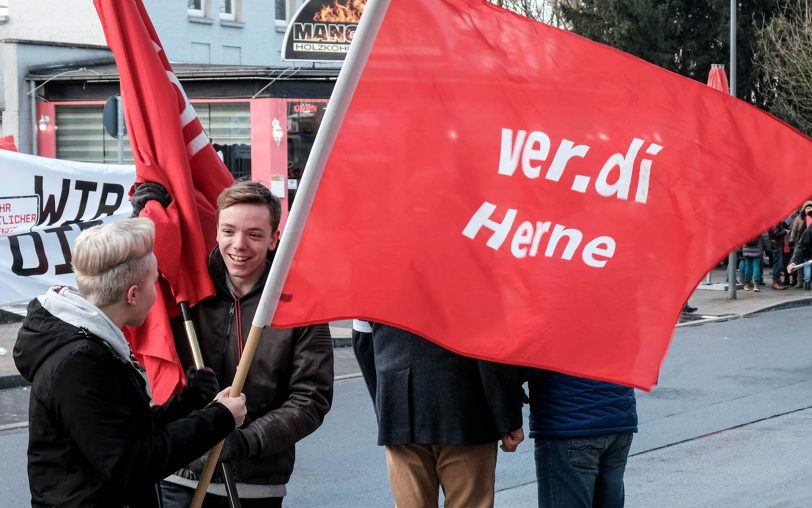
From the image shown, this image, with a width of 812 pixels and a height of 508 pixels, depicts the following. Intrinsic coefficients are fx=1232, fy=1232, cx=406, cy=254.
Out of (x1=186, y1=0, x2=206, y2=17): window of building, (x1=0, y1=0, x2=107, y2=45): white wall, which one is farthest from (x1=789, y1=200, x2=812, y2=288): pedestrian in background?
(x1=0, y1=0, x2=107, y2=45): white wall

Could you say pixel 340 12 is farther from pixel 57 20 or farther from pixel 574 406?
pixel 574 406

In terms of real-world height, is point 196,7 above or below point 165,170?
above

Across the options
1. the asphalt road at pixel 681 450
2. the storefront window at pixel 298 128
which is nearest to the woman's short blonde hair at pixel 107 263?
the asphalt road at pixel 681 450

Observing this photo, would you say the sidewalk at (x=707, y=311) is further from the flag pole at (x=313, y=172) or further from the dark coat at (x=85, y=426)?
the dark coat at (x=85, y=426)

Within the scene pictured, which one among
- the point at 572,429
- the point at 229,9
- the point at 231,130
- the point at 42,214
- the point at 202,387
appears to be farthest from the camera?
the point at 229,9

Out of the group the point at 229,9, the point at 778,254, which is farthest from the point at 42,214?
the point at 229,9

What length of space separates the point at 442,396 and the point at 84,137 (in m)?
24.6

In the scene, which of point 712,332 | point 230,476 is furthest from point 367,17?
point 712,332

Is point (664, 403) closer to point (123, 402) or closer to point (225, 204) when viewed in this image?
point (225, 204)

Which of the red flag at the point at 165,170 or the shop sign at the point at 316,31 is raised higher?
the shop sign at the point at 316,31

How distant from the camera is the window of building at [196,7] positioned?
32.6 metres

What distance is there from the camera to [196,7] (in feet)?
108

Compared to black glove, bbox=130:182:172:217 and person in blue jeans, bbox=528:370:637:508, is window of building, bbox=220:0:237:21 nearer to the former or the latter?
black glove, bbox=130:182:172:217

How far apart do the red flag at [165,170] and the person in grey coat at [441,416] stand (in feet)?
2.64
